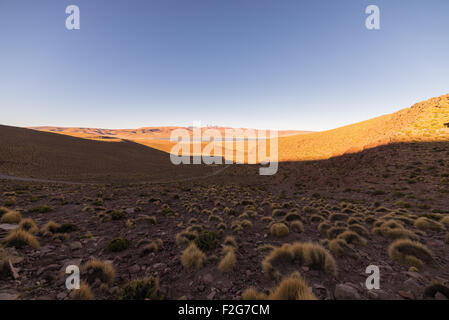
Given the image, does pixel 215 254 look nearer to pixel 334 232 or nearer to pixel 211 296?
pixel 211 296

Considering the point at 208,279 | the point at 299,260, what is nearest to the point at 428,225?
the point at 299,260

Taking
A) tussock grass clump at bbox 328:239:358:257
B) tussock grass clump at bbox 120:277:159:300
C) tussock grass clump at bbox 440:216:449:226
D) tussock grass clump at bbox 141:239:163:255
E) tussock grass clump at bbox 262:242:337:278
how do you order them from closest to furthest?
1. tussock grass clump at bbox 120:277:159:300
2. tussock grass clump at bbox 262:242:337:278
3. tussock grass clump at bbox 328:239:358:257
4. tussock grass clump at bbox 141:239:163:255
5. tussock grass clump at bbox 440:216:449:226

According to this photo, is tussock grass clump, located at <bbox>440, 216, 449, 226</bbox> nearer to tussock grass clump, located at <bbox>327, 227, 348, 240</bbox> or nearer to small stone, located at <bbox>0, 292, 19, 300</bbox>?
tussock grass clump, located at <bbox>327, 227, 348, 240</bbox>

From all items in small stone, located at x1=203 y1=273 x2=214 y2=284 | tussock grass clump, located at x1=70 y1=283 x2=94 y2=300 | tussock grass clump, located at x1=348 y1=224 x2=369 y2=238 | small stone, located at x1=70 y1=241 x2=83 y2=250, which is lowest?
small stone, located at x1=70 y1=241 x2=83 y2=250

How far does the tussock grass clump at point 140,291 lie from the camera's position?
10.8 ft

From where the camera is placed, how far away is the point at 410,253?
186 inches

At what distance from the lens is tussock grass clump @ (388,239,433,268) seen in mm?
4348

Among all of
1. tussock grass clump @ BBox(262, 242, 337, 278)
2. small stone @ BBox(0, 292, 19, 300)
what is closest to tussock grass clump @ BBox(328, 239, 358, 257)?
tussock grass clump @ BBox(262, 242, 337, 278)

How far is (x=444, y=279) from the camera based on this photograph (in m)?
3.83

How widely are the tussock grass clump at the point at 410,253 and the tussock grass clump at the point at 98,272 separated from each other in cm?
812

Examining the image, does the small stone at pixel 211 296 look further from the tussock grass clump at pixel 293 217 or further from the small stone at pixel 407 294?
the tussock grass clump at pixel 293 217

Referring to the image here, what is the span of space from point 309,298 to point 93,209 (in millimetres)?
12735

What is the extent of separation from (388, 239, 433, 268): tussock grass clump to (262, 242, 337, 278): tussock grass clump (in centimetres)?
223
